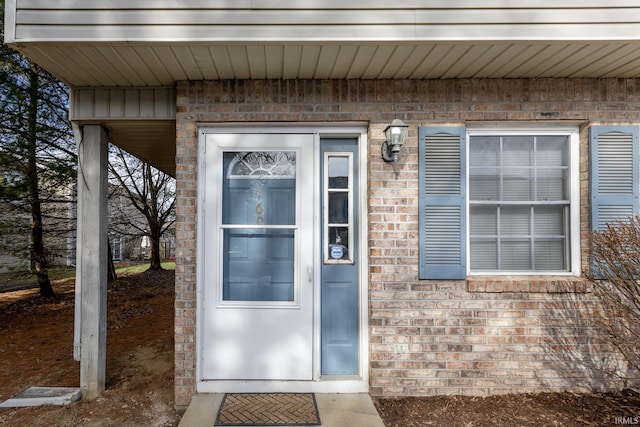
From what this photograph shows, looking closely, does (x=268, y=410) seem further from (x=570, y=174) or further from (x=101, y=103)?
(x=570, y=174)

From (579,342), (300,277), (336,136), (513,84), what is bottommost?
(579,342)

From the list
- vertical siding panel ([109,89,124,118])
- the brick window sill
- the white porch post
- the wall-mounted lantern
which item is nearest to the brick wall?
the brick window sill

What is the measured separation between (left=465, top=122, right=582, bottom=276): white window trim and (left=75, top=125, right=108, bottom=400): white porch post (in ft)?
10.8

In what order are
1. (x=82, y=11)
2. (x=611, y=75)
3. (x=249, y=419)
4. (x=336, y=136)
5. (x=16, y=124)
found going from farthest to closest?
1. (x=16, y=124)
2. (x=336, y=136)
3. (x=611, y=75)
4. (x=249, y=419)
5. (x=82, y=11)

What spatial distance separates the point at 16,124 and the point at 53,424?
5.64 metres

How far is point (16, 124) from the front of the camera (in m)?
5.80

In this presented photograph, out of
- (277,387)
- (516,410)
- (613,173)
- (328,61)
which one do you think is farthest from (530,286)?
(328,61)

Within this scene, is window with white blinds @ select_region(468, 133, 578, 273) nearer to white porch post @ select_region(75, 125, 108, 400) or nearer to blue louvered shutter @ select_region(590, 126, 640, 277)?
blue louvered shutter @ select_region(590, 126, 640, 277)

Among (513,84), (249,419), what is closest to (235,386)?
(249,419)

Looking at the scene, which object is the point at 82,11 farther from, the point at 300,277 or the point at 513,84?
the point at 513,84

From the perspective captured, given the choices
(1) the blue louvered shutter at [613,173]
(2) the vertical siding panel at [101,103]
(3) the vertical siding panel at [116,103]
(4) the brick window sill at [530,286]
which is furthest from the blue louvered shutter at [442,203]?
(2) the vertical siding panel at [101,103]

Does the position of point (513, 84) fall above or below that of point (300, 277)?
above

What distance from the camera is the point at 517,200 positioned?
2916mm

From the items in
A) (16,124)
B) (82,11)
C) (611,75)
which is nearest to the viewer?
(82,11)
